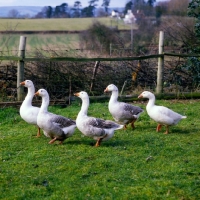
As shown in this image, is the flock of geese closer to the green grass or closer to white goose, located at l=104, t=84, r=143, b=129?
the green grass

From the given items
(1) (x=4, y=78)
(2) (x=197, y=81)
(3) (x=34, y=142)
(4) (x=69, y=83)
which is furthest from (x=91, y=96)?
(3) (x=34, y=142)

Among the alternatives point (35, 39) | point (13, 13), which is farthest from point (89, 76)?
point (13, 13)

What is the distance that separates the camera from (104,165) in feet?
24.6

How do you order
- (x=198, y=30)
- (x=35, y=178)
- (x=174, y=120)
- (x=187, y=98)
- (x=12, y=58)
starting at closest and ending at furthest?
1. (x=35, y=178)
2. (x=174, y=120)
3. (x=12, y=58)
4. (x=187, y=98)
5. (x=198, y=30)

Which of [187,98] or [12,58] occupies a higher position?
[12,58]

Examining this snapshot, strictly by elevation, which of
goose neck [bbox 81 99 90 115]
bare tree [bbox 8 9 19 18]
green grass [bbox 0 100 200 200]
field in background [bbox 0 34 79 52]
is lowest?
green grass [bbox 0 100 200 200]

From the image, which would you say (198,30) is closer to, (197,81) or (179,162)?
(197,81)

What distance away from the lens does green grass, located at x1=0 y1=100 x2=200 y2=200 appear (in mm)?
6402

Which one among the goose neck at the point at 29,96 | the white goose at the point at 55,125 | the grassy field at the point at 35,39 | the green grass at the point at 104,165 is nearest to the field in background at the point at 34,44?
the grassy field at the point at 35,39

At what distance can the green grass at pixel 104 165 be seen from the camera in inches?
252

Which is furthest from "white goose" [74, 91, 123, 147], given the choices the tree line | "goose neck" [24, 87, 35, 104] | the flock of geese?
the tree line

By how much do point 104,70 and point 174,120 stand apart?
4.99m

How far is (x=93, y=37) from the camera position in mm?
24484

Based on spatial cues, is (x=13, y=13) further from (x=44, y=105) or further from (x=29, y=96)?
(x=44, y=105)
